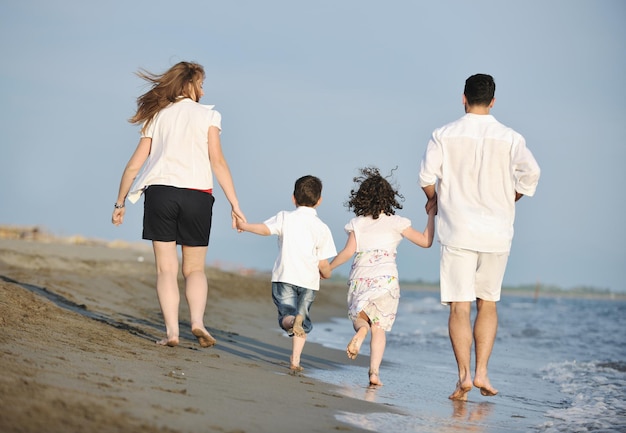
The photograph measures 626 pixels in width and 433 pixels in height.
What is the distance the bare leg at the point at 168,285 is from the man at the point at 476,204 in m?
2.02

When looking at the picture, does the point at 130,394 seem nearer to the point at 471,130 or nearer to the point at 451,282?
the point at 451,282

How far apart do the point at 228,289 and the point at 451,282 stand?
1344cm

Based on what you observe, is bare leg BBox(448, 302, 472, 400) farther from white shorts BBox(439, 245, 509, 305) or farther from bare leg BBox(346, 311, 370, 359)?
bare leg BBox(346, 311, 370, 359)

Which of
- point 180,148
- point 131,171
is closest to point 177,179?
point 180,148

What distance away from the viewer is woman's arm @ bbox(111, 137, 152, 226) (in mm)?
6496

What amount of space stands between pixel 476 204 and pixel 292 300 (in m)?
1.66

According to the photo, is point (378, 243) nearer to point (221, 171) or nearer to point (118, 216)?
point (221, 171)

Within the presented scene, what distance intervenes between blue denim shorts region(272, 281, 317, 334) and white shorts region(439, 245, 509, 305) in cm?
114

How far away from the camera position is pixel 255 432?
356 cm

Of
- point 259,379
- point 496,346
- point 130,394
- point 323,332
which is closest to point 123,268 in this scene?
point 323,332

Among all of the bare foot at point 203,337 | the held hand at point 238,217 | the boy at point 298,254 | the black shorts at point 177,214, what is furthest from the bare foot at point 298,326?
the black shorts at point 177,214

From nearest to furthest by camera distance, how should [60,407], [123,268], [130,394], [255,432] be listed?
[60,407], [255,432], [130,394], [123,268]

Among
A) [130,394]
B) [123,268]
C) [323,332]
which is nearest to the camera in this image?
[130,394]

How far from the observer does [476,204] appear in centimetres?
573
